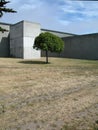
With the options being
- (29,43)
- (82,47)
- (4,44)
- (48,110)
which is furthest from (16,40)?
(48,110)

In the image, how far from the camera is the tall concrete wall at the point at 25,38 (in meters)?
37.3

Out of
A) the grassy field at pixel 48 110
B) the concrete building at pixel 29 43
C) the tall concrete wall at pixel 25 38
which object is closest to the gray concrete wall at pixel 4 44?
the concrete building at pixel 29 43

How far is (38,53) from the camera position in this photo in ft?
127

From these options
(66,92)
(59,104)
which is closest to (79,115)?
(59,104)

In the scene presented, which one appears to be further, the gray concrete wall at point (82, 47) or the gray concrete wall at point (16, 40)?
the gray concrete wall at point (82, 47)

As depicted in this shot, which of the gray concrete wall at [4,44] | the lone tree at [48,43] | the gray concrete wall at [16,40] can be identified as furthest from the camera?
the gray concrete wall at [4,44]

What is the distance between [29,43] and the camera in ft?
125

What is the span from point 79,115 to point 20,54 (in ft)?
107

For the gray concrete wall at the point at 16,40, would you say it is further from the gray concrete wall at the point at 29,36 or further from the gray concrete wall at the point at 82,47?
the gray concrete wall at the point at 82,47

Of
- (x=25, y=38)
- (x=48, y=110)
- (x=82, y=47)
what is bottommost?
(x=48, y=110)

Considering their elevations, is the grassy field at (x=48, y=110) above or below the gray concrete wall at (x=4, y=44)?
below

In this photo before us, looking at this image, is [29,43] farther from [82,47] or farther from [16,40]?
[82,47]

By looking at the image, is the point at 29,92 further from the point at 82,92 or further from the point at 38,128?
the point at 38,128

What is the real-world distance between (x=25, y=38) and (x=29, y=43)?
1.05m
